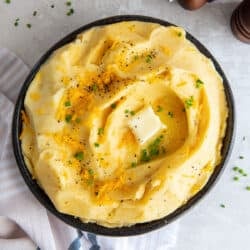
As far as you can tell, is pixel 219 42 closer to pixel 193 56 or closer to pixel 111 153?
pixel 193 56

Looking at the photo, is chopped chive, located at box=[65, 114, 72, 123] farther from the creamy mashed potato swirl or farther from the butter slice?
the butter slice

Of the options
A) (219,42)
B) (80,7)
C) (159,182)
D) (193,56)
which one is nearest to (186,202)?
(159,182)

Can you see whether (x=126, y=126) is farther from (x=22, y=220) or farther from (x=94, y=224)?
(x=22, y=220)

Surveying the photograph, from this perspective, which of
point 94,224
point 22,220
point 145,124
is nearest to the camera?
point 145,124

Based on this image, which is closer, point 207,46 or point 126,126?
point 126,126

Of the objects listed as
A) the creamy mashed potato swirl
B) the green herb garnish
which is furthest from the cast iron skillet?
the green herb garnish

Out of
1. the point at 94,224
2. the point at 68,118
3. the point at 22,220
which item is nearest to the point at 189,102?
the point at 68,118
